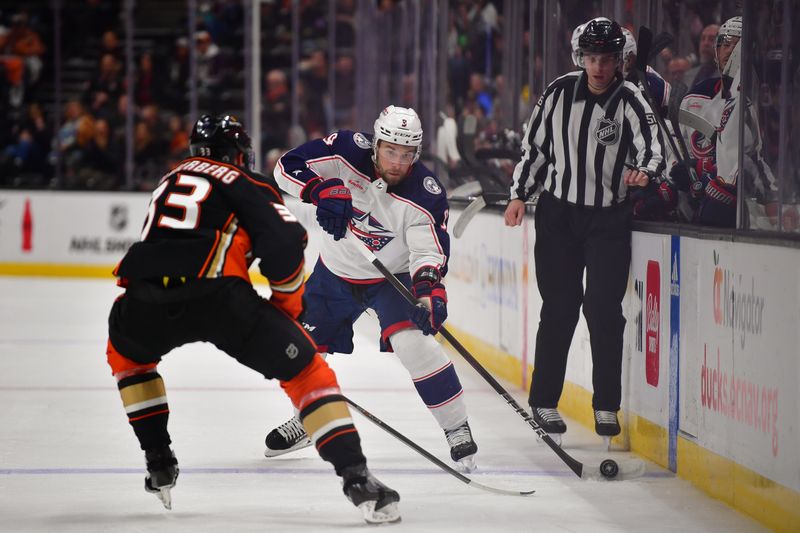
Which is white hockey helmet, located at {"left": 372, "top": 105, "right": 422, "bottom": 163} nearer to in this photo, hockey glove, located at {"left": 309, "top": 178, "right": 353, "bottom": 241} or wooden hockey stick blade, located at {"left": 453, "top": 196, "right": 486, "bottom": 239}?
hockey glove, located at {"left": 309, "top": 178, "right": 353, "bottom": 241}

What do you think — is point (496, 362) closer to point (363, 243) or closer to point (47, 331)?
point (363, 243)

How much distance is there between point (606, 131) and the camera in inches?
183

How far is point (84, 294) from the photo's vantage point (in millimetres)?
10695

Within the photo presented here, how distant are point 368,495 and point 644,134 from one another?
72.6 inches

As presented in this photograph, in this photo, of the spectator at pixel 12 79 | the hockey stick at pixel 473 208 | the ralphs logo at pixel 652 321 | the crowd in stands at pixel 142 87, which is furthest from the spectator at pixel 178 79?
the ralphs logo at pixel 652 321

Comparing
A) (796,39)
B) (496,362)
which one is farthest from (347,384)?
(796,39)

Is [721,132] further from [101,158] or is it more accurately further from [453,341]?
[101,158]

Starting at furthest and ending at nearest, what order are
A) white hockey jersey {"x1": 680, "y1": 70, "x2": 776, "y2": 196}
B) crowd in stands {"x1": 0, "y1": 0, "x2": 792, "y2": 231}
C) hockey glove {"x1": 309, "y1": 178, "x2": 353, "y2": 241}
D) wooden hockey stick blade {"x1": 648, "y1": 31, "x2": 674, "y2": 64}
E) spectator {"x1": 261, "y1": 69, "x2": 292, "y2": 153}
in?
spectator {"x1": 261, "y1": 69, "x2": 292, "y2": 153} < crowd in stands {"x1": 0, "y1": 0, "x2": 792, "y2": 231} < wooden hockey stick blade {"x1": 648, "y1": 31, "x2": 674, "y2": 64} < hockey glove {"x1": 309, "y1": 178, "x2": 353, "y2": 241} < white hockey jersey {"x1": 680, "y1": 70, "x2": 776, "y2": 196}

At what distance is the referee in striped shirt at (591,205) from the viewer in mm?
4582

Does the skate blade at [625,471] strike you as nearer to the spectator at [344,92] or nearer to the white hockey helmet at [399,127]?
the white hockey helmet at [399,127]

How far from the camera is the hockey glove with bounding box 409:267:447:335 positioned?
→ 13.7 ft

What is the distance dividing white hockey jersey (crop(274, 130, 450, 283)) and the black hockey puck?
0.80 meters

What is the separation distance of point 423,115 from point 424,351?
524cm

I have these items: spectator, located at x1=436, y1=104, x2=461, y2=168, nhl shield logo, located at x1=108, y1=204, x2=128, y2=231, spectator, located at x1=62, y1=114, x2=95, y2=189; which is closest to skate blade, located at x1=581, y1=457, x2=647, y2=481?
spectator, located at x1=436, y1=104, x2=461, y2=168
